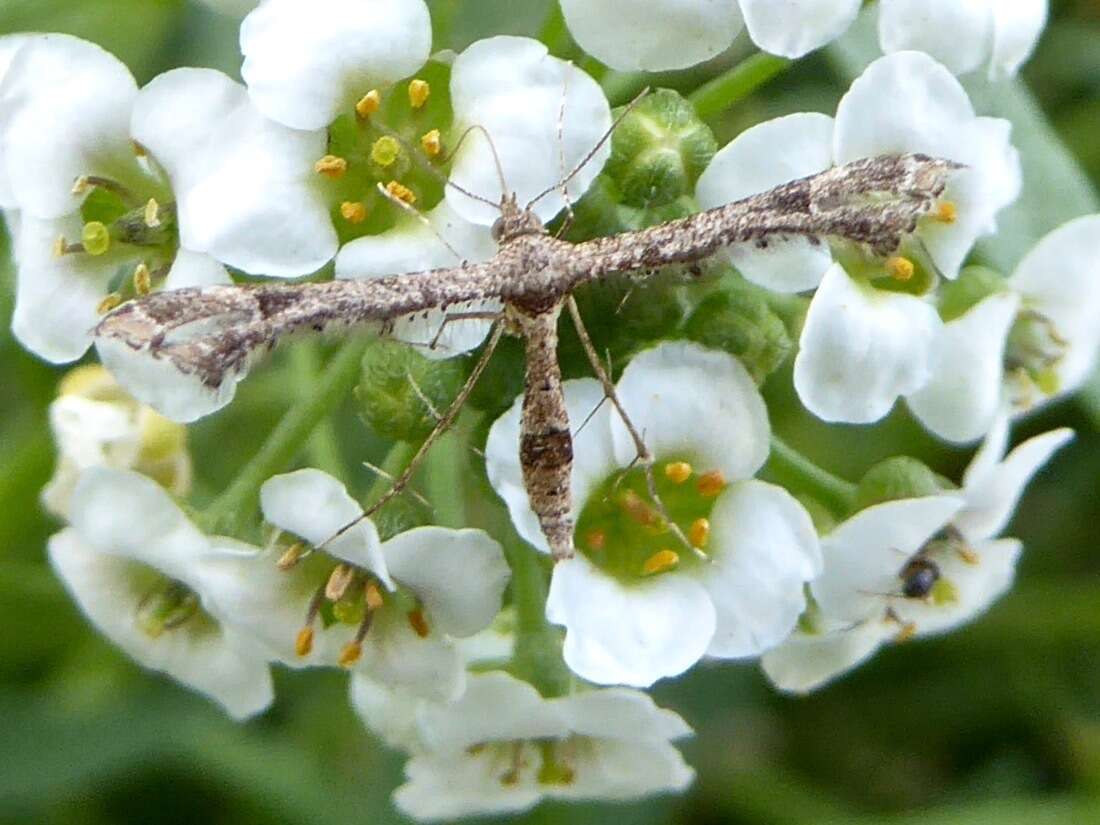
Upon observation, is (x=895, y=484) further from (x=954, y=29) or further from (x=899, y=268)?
(x=954, y=29)

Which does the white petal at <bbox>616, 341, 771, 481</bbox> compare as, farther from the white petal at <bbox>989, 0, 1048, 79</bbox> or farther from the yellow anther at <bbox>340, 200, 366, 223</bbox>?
the white petal at <bbox>989, 0, 1048, 79</bbox>

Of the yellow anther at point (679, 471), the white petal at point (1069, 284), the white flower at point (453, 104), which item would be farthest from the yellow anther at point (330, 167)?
the white petal at point (1069, 284)

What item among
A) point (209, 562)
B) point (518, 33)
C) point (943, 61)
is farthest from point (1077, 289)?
point (209, 562)

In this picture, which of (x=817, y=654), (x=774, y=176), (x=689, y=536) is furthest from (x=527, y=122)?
(x=817, y=654)

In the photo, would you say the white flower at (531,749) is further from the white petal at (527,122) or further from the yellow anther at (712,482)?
the white petal at (527,122)

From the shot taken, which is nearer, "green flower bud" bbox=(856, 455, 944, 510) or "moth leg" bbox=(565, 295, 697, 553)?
"moth leg" bbox=(565, 295, 697, 553)

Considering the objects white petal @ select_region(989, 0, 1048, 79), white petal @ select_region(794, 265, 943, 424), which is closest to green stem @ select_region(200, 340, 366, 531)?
white petal @ select_region(794, 265, 943, 424)

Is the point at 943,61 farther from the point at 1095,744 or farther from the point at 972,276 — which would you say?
the point at 1095,744
